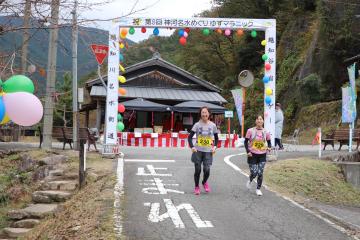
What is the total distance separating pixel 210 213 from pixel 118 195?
2.00 m

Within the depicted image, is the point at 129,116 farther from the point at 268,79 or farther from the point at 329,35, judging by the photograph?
the point at 268,79

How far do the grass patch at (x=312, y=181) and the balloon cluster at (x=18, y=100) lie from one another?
5.84 m

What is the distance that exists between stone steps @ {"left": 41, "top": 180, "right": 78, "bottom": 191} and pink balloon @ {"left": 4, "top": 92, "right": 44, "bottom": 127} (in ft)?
9.26

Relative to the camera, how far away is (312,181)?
13.2 metres

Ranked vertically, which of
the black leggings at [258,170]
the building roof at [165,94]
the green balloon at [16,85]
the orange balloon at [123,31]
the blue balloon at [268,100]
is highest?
the orange balloon at [123,31]

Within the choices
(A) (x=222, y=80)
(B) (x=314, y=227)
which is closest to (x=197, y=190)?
(B) (x=314, y=227)

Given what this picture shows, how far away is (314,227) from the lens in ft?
25.1

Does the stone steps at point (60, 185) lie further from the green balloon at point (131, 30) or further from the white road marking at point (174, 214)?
the green balloon at point (131, 30)

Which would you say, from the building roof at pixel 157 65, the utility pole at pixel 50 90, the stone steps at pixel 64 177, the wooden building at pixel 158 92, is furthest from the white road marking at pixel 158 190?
the building roof at pixel 157 65

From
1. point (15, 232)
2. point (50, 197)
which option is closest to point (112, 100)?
point (50, 197)

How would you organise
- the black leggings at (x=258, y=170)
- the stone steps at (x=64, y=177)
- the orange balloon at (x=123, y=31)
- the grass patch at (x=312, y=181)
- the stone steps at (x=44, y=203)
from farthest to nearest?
the orange balloon at (x=123, y=31), the grass patch at (x=312, y=181), the stone steps at (x=64, y=177), the black leggings at (x=258, y=170), the stone steps at (x=44, y=203)

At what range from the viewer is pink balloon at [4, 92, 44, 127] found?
8.20 meters

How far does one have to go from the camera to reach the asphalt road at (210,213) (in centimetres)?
709

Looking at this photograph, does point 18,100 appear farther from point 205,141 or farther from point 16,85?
point 205,141
